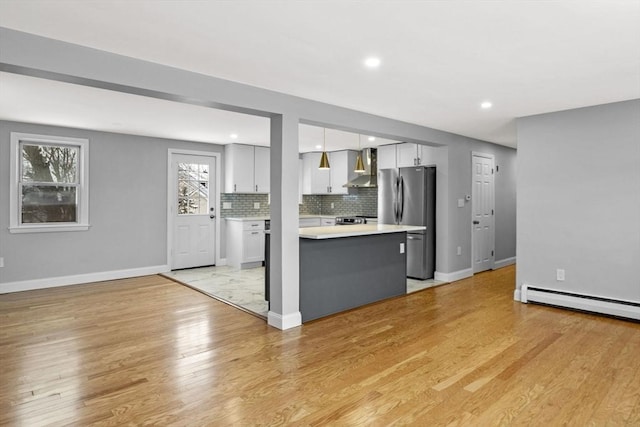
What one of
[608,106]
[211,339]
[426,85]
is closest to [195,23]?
[426,85]

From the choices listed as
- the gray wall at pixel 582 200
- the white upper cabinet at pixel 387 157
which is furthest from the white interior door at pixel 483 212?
the gray wall at pixel 582 200

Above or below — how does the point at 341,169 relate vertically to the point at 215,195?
above

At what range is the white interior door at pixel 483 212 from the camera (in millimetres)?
6307

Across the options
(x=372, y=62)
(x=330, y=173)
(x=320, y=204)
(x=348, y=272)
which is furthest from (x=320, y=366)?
A: (x=320, y=204)

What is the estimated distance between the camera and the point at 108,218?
5820 mm

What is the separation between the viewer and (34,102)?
159 inches

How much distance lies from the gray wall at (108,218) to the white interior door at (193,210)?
19 cm

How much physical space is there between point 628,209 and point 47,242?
714 centimetres

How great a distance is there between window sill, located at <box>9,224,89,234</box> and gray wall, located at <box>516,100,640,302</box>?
19.9 ft

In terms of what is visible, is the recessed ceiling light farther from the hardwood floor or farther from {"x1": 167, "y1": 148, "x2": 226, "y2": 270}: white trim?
{"x1": 167, "y1": 148, "x2": 226, "y2": 270}: white trim

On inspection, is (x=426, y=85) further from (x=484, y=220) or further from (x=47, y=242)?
(x=47, y=242)

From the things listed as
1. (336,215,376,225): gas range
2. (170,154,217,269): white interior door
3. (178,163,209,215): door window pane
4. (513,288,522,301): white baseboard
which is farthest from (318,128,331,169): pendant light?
(513,288,522,301): white baseboard

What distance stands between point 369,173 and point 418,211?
1584mm

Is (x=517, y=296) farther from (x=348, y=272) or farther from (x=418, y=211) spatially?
(x=348, y=272)
